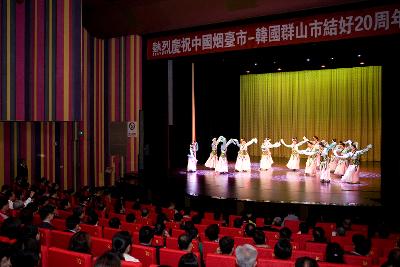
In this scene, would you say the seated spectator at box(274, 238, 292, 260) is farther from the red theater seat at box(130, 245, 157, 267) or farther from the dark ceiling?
the dark ceiling

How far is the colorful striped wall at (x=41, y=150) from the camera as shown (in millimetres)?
11969

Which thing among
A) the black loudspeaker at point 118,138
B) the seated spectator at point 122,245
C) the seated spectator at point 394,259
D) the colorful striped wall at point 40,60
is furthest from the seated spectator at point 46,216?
the black loudspeaker at point 118,138

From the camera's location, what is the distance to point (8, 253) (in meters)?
3.38

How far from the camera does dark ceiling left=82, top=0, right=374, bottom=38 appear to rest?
443 inches

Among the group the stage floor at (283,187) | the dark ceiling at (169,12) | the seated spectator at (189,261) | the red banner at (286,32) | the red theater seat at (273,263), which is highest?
the dark ceiling at (169,12)

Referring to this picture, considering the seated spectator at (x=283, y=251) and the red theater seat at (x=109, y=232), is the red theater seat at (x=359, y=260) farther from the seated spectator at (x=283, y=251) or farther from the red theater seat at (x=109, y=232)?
the red theater seat at (x=109, y=232)

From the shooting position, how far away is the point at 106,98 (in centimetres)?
1525

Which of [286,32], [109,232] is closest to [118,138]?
[286,32]

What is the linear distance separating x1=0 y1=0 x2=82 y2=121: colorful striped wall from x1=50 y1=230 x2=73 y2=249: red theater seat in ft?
21.4

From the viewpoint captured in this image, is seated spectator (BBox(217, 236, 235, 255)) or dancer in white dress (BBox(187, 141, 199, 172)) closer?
seated spectator (BBox(217, 236, 235, 255))

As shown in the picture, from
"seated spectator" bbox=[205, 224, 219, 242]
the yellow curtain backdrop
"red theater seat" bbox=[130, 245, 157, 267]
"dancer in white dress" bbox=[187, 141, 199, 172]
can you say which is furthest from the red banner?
the yellow curtain backdrop

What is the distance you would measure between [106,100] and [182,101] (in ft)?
10.0

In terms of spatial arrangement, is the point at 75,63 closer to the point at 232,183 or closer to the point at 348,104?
the point at 232,183

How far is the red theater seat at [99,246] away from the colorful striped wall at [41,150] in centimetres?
827
